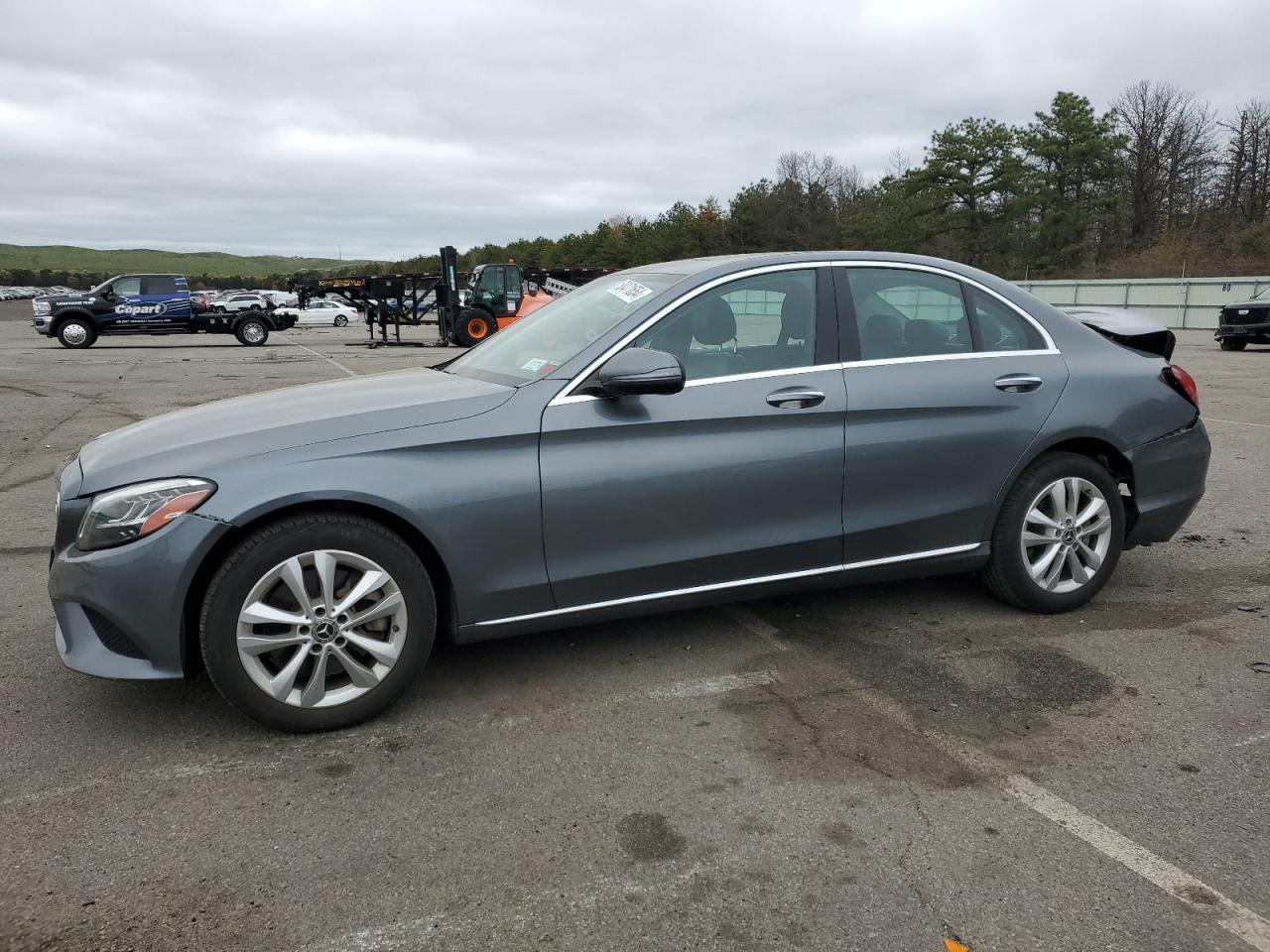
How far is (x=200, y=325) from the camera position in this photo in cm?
2673

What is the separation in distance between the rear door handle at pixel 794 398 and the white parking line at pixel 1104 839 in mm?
1137

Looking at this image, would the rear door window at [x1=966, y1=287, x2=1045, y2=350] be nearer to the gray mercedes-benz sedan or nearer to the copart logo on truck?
the gray mercedes-benz sedan

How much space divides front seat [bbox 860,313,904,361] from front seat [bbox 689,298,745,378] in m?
0.56

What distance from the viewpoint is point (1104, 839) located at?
2.48 m

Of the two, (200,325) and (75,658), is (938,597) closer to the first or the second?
(75,658)

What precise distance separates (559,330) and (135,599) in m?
1.87

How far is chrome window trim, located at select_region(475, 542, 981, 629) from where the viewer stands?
129 inches

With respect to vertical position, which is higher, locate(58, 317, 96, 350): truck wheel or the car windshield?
the car windshield

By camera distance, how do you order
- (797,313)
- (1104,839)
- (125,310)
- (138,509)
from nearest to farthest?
(1104,839) → (138,509) → (797,313) → (125,310)

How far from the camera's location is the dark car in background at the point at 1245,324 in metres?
20.6

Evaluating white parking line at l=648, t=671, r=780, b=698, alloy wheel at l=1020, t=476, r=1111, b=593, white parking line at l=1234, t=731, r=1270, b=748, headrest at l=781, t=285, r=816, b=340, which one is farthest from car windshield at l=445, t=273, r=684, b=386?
white parking line at l=1234, t=731, r=1270, b=748

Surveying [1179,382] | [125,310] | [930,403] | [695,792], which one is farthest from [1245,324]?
[125,310]

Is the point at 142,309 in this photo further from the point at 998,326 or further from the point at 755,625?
the point at 998,326

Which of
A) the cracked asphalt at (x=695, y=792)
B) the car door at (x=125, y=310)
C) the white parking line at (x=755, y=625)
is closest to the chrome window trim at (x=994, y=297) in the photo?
the cracked asphalt at (x=695, y=792)
